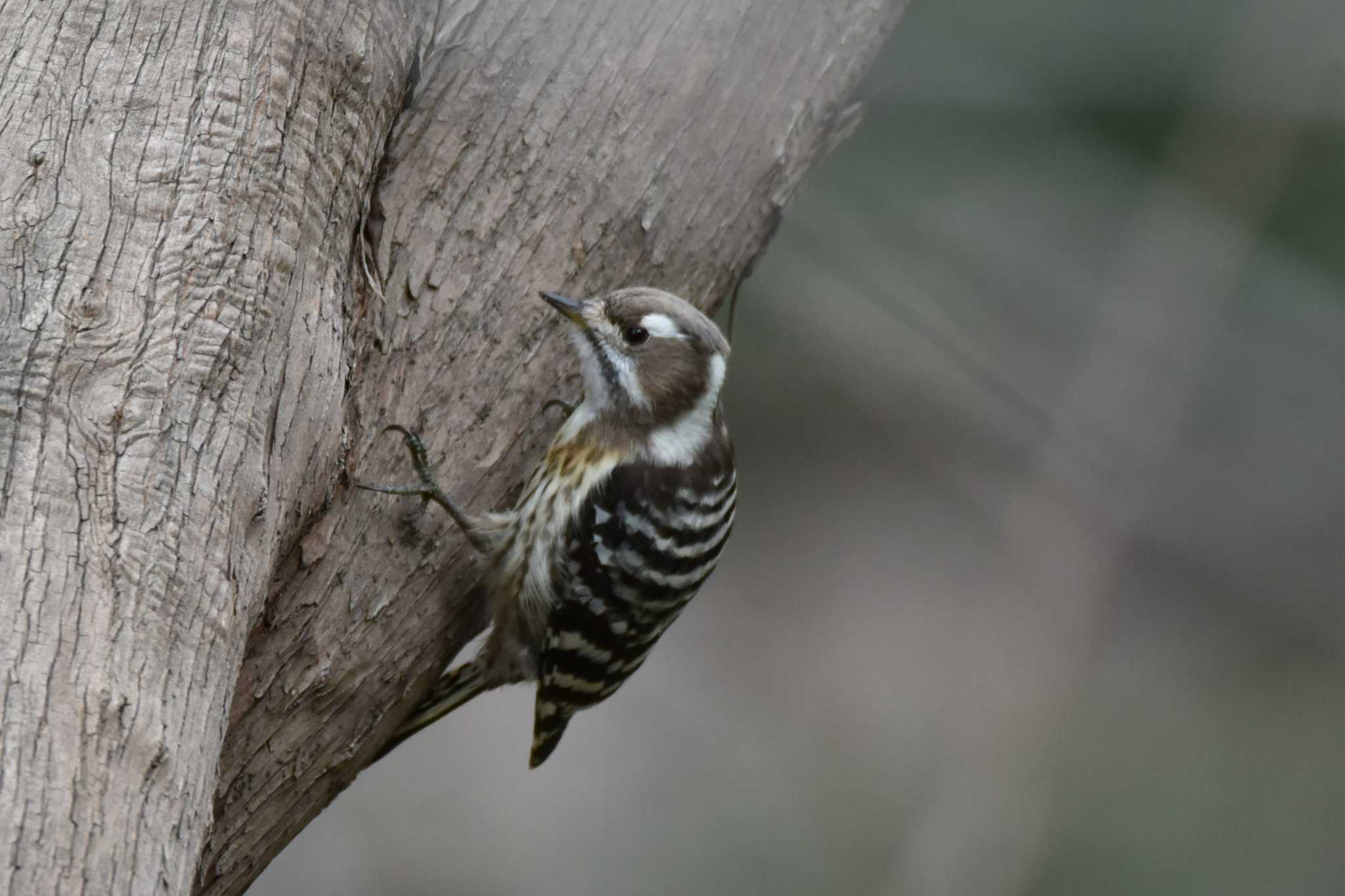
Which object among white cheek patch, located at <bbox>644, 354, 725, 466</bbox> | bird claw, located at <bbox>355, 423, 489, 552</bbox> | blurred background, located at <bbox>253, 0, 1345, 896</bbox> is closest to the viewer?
blurred background, located at <bbox>253, 0, 1345, 896</bbox>

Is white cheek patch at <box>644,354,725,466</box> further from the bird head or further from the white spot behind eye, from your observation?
the white spot behind eye

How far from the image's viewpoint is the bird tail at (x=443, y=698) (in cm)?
306

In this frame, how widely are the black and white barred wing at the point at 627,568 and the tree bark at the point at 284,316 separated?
0.25 meters

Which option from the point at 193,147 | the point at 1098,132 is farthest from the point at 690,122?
the point at 193,147

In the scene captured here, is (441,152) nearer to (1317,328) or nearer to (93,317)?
(93,317)

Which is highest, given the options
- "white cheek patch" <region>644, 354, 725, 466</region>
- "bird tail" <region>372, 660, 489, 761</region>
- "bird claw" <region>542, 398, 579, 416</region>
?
"white cheek patch" <region>644, 354, 725, 466</region>

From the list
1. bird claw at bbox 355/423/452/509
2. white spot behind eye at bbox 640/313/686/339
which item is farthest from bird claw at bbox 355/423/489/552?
white spot behind eye at bbox 640/313/686/339

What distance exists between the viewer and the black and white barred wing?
304cm

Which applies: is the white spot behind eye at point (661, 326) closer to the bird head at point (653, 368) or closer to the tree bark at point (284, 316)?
the bird head at point (653, 368)

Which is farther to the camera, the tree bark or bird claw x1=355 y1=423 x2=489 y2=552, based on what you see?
bird claw x1=355 y1=423 x2=489 y2=552

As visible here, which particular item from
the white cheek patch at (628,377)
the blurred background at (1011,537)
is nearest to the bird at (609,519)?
the white cheek patch at (628,377)

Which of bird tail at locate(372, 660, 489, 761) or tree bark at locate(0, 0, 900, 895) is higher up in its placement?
tree bark at locate(0, 0, 900, 895)

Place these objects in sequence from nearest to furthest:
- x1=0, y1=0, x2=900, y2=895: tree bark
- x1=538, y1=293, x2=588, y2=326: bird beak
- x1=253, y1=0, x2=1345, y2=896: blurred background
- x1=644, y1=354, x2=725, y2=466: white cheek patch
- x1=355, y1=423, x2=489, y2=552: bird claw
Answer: x1=0, y1=0, x2=900, y2=895: tree bark, x1=253, y1=0, x2=1345, y2=896: blurred background, x1=355, y1=423, x2=489, y2=552: bird claw, x1=538, y1=293, x2=588, y2=326: bird beak, x1=644, y1=354, x2=725, y2=466: white cheek patch

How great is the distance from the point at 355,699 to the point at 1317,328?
6.65 feet
